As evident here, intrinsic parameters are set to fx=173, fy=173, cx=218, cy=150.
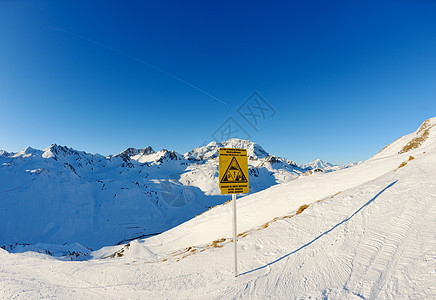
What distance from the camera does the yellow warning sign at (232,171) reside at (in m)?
4.29

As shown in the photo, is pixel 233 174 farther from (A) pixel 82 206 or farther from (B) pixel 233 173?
(A) pixel 82 206

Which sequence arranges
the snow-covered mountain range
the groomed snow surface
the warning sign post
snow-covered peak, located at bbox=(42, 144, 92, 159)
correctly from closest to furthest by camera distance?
the groomed snow surface < the warning sign post < the snow-covered mountain range < snow-covered peak, located at bbox=(42, 144, 92, 159)

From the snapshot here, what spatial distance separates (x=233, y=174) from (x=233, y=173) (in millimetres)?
25

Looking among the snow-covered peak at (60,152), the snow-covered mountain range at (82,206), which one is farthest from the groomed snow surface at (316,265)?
the snow-covered peak at (60,152)

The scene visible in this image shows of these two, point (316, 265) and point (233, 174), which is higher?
point (233, 174)

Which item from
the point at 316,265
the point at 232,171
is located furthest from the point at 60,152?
the point at 316,265

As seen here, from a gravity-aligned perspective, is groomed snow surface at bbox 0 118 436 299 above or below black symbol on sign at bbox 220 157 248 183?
below

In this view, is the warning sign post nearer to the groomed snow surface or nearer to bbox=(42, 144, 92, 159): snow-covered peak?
the groomed snow surface

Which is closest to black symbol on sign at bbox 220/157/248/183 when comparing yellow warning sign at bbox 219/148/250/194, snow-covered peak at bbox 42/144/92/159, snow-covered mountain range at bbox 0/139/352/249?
yellow warning sign at bbox 219/148/250/194

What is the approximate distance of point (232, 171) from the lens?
4.45m

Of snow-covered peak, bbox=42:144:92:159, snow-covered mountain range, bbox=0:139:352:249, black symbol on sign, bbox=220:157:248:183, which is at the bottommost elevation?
snow-covered mountain range, bbox=0:139:352:249

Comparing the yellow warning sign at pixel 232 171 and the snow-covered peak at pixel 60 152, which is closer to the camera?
the yellow warning sign at pixel 232 171

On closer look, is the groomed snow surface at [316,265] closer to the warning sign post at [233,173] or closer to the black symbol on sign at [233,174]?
the warning sign post at [233,173]

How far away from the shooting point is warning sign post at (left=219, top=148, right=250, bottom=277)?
4281 mm
